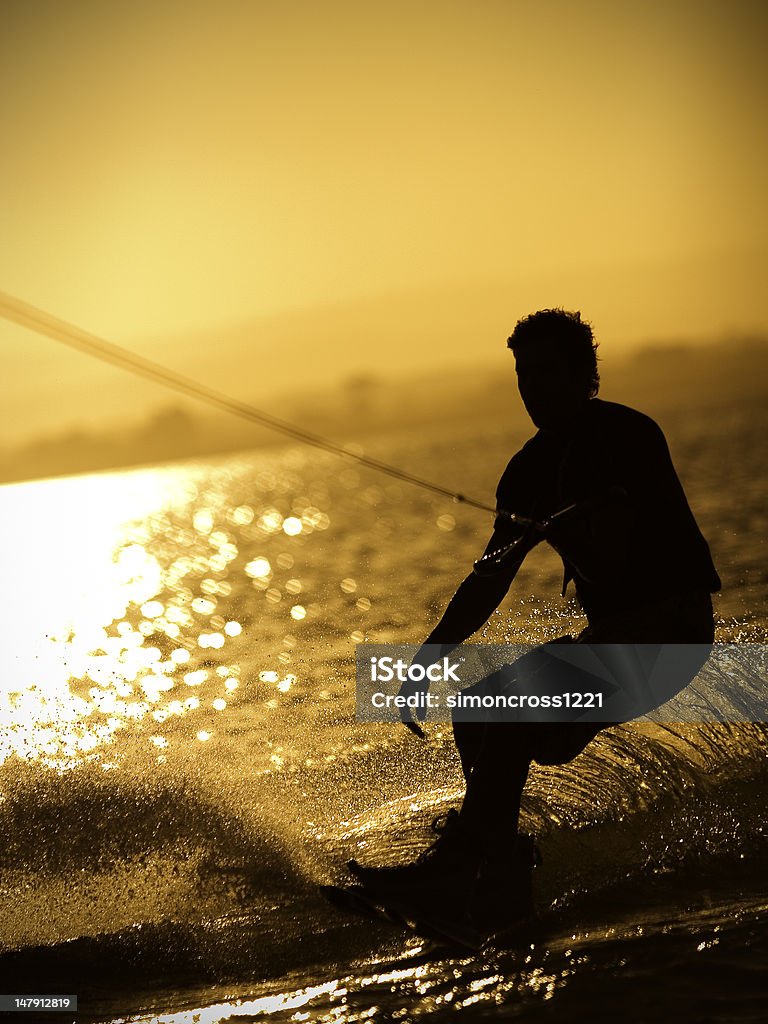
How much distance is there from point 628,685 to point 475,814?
3.17 ft

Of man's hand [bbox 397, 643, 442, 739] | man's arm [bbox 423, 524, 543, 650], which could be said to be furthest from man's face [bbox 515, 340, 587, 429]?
man's hand [bbox 397, 643, 442, 739]

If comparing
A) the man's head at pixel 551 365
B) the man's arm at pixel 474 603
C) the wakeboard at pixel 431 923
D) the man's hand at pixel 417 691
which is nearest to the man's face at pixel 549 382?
the man's head at pixel 551 365

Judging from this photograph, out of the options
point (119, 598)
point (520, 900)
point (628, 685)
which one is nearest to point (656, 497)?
point (628, 685)

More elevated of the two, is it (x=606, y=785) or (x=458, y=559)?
(x=458, y=559)

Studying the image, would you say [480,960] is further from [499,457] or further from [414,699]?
[499,457]

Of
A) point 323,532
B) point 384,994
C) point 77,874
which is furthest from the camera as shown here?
point 323,532

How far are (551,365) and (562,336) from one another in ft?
0.55

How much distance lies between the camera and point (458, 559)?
24734 millimetres

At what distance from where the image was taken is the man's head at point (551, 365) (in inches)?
213

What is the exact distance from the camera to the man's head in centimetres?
540

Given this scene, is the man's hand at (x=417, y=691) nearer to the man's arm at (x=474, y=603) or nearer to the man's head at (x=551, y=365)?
the man's arm at (x=474, y=603)

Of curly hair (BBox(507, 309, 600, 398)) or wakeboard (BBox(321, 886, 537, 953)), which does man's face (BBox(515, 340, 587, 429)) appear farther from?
wakeboard (BBox(321, 886, 537, 953))

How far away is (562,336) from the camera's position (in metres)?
5.44

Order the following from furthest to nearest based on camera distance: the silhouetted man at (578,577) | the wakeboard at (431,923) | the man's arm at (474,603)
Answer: the man's arm at (474,603) → the silhouetted man at (578,577) → the wakeboard at (431,923)
